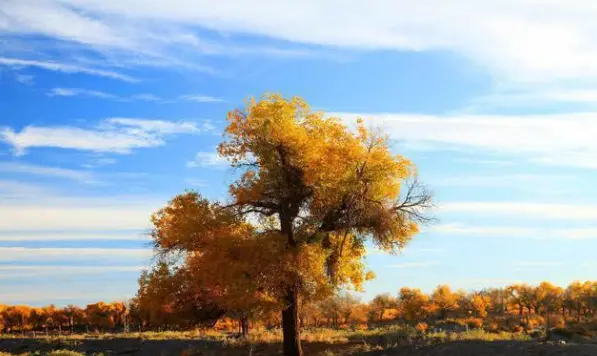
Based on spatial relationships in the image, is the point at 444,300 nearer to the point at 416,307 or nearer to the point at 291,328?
the point at 416,307

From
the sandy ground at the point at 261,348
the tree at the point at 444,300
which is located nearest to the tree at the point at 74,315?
the tree at the point at 444,300

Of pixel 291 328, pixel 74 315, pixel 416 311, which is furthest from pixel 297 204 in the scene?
pixel 74 315

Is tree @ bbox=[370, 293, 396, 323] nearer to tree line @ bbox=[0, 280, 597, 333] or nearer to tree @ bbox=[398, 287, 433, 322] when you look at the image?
tree line @ bbox=[0, 280, 597, 333]

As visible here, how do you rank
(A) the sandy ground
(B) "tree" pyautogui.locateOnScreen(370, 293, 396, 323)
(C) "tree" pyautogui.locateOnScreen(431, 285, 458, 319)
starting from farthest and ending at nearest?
(B) "tree" pyautogui.locateOnScreen(370, 293, 396, 323)
(C) "tree" pyautogui.locateOnScreen(431, 285, 458, 319)
(A) the sandy ground

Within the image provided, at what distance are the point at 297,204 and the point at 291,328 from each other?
5799 millimetres

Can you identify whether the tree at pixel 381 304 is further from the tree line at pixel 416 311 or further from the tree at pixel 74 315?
the tree at pixel 74 315

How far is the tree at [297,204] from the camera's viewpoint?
2756 centimetres

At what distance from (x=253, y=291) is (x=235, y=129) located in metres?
7.26

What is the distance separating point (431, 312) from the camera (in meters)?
105

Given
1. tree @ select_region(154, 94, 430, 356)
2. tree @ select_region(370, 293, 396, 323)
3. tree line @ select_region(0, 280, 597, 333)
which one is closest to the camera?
tree @ select_region(154, 94, 430, 356)

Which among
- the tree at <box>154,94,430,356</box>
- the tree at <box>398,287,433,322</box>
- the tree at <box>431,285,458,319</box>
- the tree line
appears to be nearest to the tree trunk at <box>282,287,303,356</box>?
the tree at <box>154,94,430,356</box>

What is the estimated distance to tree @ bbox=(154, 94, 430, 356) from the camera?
27562 millimetres

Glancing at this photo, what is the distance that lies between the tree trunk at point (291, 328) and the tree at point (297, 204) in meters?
0.05

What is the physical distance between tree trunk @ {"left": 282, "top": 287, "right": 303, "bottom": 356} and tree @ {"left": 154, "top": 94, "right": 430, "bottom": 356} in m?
0.05
